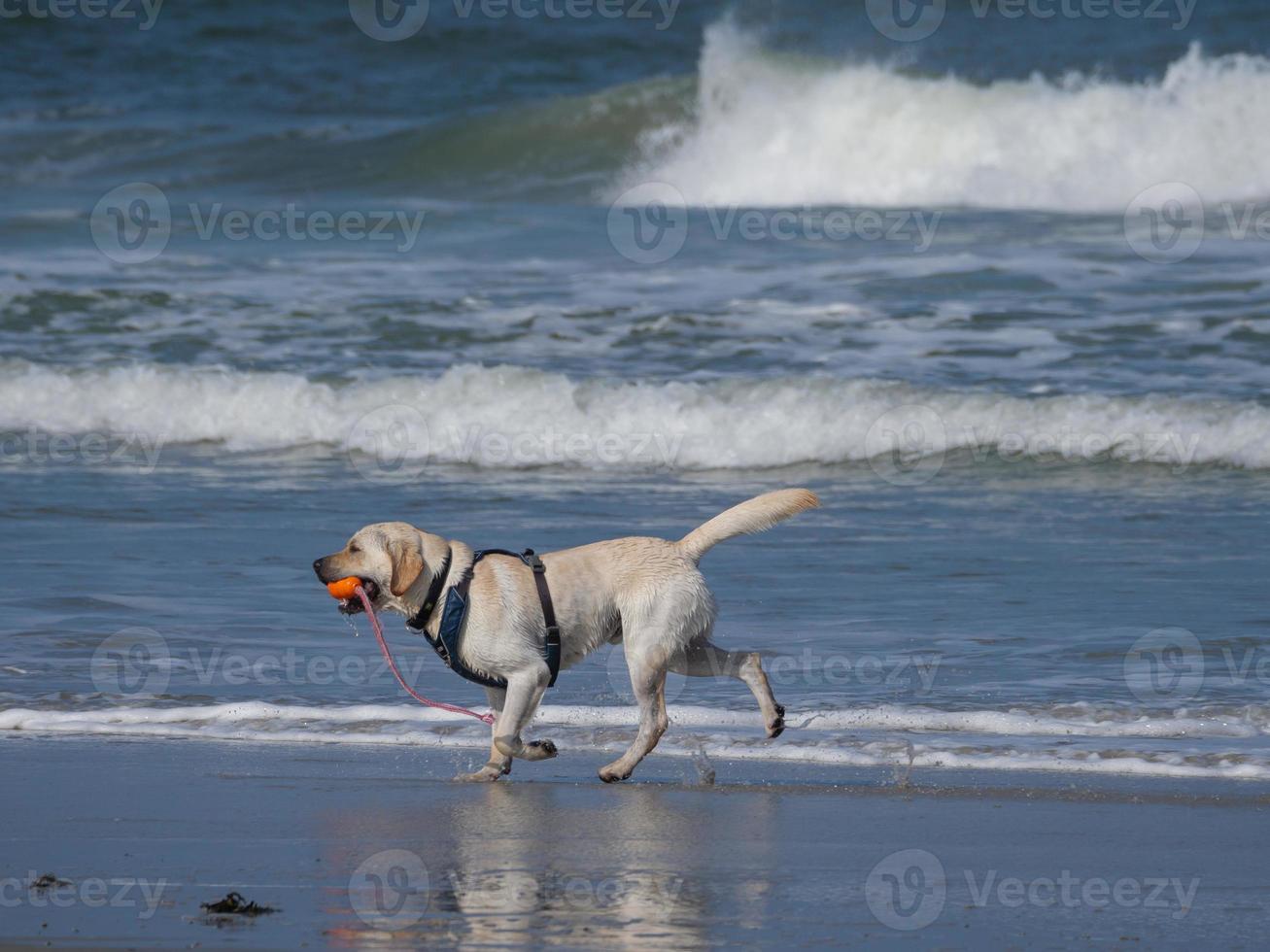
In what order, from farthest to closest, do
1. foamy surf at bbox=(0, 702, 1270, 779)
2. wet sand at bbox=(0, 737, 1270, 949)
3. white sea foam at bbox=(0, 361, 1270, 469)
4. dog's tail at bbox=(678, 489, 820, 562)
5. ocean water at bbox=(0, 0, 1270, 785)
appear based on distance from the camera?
white sea foam at bbox=(0, 361, 1270, 469) → ocean water at bbox=(0, 0, 1270, 785) → dog's tail at bbox=(678, 489, 820, 562) → foamy surf at bbox=(0, 702, 1270, 779) → wet sand at bbox=(0, 737, 1270, 949)

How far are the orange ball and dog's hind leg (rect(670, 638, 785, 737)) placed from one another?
1120 millimetres

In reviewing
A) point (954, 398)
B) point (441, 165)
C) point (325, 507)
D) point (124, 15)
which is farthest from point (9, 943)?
point (124, 15)

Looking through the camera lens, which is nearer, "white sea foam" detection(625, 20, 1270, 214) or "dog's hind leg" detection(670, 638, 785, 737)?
"dog's hind leg" detection(670, 638, 785, 737)

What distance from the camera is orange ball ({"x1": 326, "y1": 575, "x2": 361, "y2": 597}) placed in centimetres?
558

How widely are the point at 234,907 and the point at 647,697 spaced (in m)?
2.01

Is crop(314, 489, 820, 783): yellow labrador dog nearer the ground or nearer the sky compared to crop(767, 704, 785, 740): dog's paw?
nearer the sky

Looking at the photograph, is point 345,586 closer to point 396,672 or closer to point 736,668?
point 396,672

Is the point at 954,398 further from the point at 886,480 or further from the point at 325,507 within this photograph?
the point at 325,507

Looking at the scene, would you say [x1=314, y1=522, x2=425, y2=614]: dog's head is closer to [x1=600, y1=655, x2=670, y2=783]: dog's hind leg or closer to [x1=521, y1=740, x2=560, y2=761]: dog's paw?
[x1=521, y1=740, x2=560, y2=761]: dog's paw

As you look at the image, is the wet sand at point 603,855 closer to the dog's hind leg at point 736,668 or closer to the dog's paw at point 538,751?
the dog's paw at point 538,751

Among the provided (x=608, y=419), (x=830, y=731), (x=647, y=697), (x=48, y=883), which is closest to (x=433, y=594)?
(x=647, y=697)

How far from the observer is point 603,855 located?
14.8ft

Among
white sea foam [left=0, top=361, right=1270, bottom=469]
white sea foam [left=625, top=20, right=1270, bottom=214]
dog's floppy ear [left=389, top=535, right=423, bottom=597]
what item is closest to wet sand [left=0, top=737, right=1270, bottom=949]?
dog's floppy ear [left=389, top=535, right=423, bottom=597]

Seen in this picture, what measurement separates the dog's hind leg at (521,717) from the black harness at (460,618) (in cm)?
7
